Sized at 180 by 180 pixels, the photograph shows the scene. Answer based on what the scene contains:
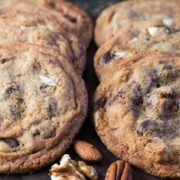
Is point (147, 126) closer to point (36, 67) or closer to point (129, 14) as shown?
point (36, 67)

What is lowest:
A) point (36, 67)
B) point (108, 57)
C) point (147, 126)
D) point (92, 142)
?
point (92, 142)

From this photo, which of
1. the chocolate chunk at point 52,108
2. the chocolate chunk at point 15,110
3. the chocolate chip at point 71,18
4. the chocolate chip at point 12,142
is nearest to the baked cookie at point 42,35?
the chocolate chip at point 71,18

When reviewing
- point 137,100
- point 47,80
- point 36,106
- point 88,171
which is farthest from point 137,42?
point 88,171

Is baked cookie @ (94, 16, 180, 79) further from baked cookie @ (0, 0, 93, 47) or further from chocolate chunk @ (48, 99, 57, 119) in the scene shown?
chocolate chunk @ (48, 99, 57, 119)

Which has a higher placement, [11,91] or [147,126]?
[11,91]

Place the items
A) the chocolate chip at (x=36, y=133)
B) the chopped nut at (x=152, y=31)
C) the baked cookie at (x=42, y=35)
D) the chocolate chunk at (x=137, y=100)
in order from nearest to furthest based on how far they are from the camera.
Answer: the chocolate chip at (x=36, y=133)
the chocolate chunk at (x=137, y=100)
the baked cookie at (x=42, y=35)
the chopped nut at (x=152, y=31)

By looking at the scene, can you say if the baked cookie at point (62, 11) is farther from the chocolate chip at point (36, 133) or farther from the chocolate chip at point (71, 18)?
the chocolate chip at point (36, 133)
